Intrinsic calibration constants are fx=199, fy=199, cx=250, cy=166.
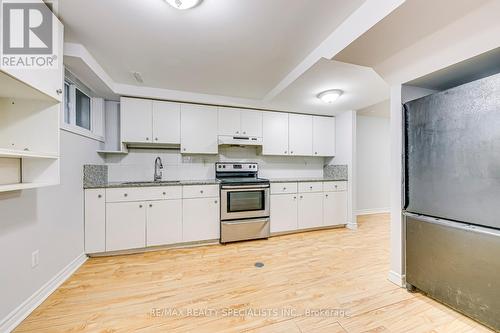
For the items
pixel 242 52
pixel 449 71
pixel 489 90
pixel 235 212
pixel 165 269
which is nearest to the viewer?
pixel 489 90

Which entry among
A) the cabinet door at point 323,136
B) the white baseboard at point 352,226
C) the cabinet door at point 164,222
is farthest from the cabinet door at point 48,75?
the white baseboard at point 352,226

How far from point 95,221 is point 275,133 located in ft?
9.70

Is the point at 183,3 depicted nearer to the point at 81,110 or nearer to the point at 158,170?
the point at 81,110

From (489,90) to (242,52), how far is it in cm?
192

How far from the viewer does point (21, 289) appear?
4.88ft

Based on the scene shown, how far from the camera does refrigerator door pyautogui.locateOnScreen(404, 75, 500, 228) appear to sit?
1.30 meters

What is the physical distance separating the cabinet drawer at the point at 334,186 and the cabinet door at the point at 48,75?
3.67 meters

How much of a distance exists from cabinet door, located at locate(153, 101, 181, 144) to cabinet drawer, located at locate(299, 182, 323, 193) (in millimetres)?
2185

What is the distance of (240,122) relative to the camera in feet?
11.3

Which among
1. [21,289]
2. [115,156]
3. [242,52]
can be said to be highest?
[242,52]

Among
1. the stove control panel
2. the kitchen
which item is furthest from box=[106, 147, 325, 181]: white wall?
the stove control panel

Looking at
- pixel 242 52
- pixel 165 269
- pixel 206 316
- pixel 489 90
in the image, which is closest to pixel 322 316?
pixel 206 316

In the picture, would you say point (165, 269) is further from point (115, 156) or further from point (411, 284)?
point (411, 284)

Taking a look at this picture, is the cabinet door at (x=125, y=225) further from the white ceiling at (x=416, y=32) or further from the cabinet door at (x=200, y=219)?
the white ceiling at (x=416, y=32)
